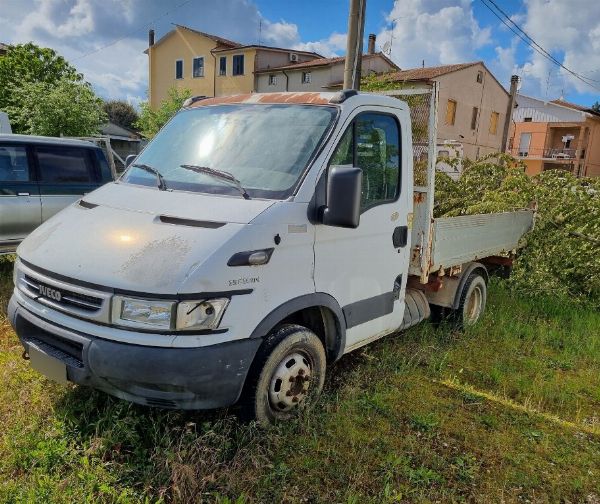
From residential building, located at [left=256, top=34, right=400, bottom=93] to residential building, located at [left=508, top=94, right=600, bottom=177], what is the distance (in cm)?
1821

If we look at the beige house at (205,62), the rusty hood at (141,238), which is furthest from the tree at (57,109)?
the beige house at (205,62)

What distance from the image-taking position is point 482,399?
14.3ft

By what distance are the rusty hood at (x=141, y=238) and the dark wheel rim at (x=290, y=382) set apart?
1.06 metres

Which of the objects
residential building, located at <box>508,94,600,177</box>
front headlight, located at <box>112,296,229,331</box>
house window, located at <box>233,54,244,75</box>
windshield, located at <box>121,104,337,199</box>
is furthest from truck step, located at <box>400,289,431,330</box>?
residential building, located at <box>508,94,600,177</box>

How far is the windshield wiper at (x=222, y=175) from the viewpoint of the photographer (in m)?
3.36

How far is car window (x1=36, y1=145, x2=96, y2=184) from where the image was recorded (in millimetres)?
7129

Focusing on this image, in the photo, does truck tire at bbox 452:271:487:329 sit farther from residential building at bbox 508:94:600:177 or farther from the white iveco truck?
residential building at bbox 508:94:600:177

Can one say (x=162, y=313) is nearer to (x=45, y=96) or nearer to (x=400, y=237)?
(x=400, y=237)

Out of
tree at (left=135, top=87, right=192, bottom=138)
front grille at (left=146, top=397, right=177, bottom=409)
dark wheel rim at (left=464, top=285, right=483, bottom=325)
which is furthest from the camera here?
tree at (left=135, top=87, right=192, bottom=138)

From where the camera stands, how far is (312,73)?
32.9m

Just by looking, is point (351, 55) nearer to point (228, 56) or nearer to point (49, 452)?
point (49, 452)

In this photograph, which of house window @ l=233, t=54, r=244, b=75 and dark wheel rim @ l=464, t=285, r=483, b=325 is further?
house window @ l=233, t=54, r=244, b=75

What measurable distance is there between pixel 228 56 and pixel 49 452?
36045 millimetres

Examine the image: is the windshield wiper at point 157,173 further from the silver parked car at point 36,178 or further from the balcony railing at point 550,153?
the balcony railing at point 550,153
